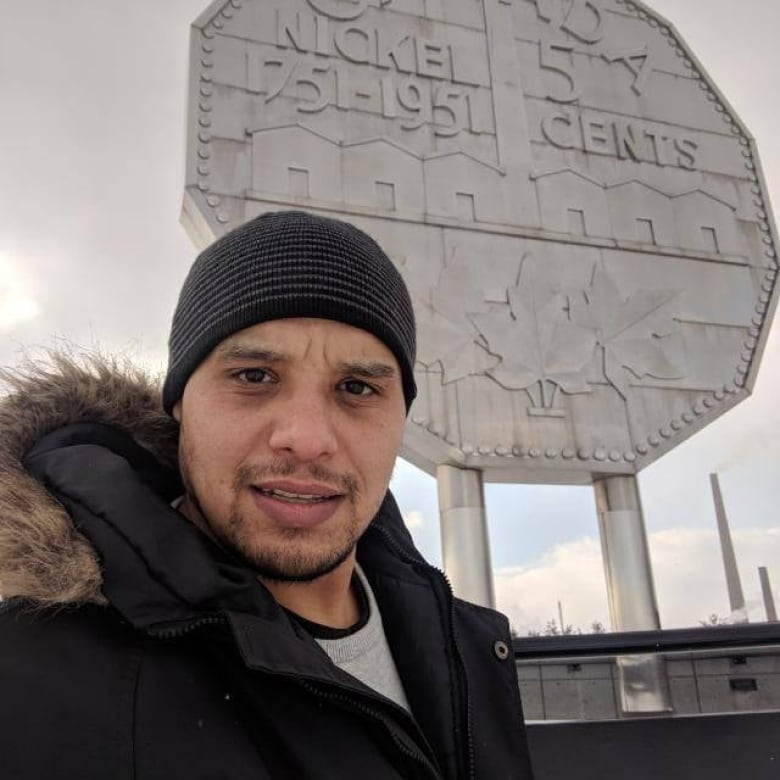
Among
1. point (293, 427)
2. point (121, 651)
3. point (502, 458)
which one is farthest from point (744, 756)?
point (502, 458)

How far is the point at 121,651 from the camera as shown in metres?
0.78

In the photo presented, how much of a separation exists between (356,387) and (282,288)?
0.70ft

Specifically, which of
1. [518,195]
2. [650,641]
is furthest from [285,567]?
→ [518,195]

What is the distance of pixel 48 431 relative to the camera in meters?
1.01

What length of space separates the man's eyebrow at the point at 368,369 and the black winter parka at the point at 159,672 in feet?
1.19

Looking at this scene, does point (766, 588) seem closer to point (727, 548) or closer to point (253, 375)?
point (727, 548)

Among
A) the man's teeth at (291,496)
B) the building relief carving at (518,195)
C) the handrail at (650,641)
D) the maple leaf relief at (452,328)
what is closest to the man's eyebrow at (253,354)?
the man's teeth at (291,496)

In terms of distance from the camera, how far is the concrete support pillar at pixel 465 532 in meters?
4.46

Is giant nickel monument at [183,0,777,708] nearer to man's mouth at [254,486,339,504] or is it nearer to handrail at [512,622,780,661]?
handrail at [512,622,780,661]

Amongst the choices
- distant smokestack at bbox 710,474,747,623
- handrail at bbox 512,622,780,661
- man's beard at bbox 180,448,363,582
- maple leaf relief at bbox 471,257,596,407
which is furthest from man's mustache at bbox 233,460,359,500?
distant smokestack at bbox 710,474,747,623

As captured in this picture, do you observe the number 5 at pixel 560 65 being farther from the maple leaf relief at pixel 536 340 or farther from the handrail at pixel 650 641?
the handrail at pixel 650 641

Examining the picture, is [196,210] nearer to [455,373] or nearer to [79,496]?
[455,373]

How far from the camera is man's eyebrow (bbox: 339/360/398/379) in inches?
44.0

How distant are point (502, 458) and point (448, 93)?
10.5ft
